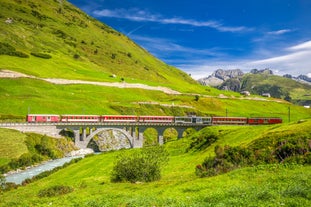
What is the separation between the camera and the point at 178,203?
18.1 meters

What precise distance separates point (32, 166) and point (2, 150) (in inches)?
308

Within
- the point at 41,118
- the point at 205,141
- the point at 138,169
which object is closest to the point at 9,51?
the point at 41,118

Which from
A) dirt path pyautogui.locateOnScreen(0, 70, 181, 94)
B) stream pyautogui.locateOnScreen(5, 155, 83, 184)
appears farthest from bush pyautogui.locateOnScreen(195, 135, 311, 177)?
dirt path pyautogui.locateOnScreen(0, 70, 181, 94)

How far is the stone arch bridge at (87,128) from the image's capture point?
289 ft

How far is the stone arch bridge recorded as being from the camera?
8800 centimetres

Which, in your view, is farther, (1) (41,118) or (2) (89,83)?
(2) (89,83)

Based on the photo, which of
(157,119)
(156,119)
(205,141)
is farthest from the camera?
(157,119)

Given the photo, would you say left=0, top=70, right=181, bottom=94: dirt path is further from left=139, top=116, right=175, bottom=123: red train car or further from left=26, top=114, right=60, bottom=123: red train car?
left=139, top=116, right=175, bottom=123: red train car

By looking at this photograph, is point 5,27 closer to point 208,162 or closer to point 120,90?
point 120,90

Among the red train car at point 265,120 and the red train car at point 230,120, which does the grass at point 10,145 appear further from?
the red train car at point 265,120

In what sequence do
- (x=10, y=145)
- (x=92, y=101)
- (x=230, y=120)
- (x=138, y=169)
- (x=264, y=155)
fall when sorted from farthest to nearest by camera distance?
1. (x=92, y=101)
2. (x=230, y=120)
3. (x=10, y=145)
4. (x=138, y=169)
5. (x=264, y=155)

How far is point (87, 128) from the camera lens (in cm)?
10106

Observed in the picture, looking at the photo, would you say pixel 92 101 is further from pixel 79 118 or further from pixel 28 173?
pixel 28 173

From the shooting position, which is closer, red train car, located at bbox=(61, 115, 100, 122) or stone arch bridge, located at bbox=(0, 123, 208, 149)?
stone arch bridge, located at bbox=(0, 123, 208, 149)
